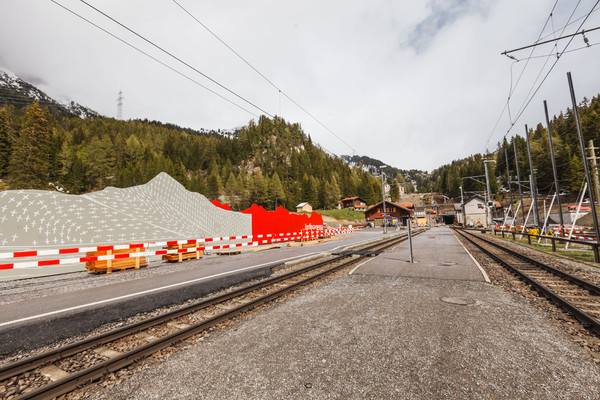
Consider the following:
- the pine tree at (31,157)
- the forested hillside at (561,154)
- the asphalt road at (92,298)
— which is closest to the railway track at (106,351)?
the asphalt road at (92,298)

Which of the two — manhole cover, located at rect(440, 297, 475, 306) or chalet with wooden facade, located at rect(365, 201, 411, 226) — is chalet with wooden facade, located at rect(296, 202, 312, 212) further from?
manhole cover, located at rect(440, 297, 475, 306)

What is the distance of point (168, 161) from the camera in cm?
9850

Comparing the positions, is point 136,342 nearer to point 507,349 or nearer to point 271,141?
point 507,349

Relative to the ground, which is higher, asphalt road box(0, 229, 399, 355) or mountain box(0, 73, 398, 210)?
mountain box(0, 73, 398, 210)

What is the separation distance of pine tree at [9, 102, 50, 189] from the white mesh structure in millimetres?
40997

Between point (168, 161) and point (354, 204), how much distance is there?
76.3 meters

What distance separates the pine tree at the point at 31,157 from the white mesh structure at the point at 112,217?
135 feet

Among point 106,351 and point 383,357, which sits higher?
point 106,351

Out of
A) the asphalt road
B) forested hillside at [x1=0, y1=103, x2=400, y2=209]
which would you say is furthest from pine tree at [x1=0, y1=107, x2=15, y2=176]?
the asphalt road

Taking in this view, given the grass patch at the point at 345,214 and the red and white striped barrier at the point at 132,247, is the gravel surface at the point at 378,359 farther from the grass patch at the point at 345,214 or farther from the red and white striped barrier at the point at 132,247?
the grass patch at the point at 345,214

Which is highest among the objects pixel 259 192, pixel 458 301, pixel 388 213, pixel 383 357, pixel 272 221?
pixel 259 192

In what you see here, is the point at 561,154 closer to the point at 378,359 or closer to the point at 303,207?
the point at 303,207

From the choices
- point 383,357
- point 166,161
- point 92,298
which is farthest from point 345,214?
point 383,357

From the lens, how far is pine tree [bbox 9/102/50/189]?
1895 inches
